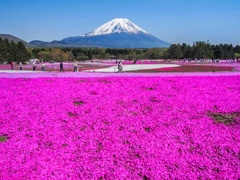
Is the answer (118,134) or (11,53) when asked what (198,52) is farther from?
(118,134)


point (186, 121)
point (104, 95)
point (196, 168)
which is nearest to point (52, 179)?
point (196, 168)

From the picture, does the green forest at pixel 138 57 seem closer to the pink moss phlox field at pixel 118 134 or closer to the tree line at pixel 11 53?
the tree line at pixel 11 53

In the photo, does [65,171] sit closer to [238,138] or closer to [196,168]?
[196,168]

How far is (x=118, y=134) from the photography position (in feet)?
33.7

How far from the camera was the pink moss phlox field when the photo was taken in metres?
7.67

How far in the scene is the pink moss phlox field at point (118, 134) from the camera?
7672 millimetres

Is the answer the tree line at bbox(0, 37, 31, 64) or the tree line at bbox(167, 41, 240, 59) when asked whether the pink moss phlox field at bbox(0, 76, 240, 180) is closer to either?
the tree line at bbox(0, 37, 31, 64)

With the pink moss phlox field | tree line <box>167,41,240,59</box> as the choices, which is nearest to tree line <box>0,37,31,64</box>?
tree line <box>167,41,240,59</box>

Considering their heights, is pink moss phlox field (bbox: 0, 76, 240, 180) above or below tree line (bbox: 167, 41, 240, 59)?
below

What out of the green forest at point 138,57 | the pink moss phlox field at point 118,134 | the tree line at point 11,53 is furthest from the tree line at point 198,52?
the pink moss phlox field at point 118,134

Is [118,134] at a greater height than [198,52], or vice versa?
[198,52]

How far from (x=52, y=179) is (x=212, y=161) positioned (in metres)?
4.91

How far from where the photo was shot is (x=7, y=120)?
1188 cm

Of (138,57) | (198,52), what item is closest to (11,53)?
(138,57)
